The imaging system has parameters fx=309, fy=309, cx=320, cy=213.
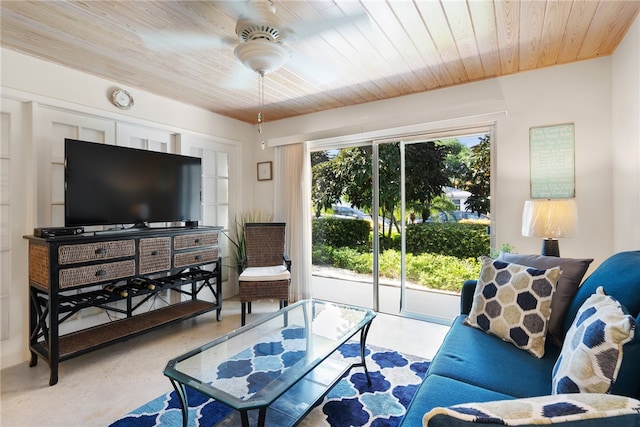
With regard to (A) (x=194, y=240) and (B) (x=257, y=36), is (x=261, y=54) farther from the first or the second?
(A) (x=194, y=240)

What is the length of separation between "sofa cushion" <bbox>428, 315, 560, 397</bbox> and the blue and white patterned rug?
21.3 inches

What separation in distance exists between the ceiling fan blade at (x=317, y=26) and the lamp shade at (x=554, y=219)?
68.3 inches

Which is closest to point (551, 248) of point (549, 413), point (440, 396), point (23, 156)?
point (440, 396)

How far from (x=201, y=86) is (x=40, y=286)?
2.04m

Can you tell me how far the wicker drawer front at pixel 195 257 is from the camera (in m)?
2.83

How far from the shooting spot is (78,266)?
216cm

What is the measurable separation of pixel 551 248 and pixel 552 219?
0.87ft

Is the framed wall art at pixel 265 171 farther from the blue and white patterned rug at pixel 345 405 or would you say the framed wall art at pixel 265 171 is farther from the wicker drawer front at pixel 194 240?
the blue and white patterned rug at pixel 345 405

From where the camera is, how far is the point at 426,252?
328 centimetres

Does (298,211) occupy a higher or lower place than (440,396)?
higher

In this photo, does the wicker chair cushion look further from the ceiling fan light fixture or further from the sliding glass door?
the ceiling fan light fixture

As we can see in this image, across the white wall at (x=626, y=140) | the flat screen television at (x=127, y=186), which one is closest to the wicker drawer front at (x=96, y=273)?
the flat screen television at (x=127, y=186)


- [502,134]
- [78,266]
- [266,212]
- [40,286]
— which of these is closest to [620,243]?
[502,134]

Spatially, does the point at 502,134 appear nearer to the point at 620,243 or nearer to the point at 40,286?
the point at 620,243
